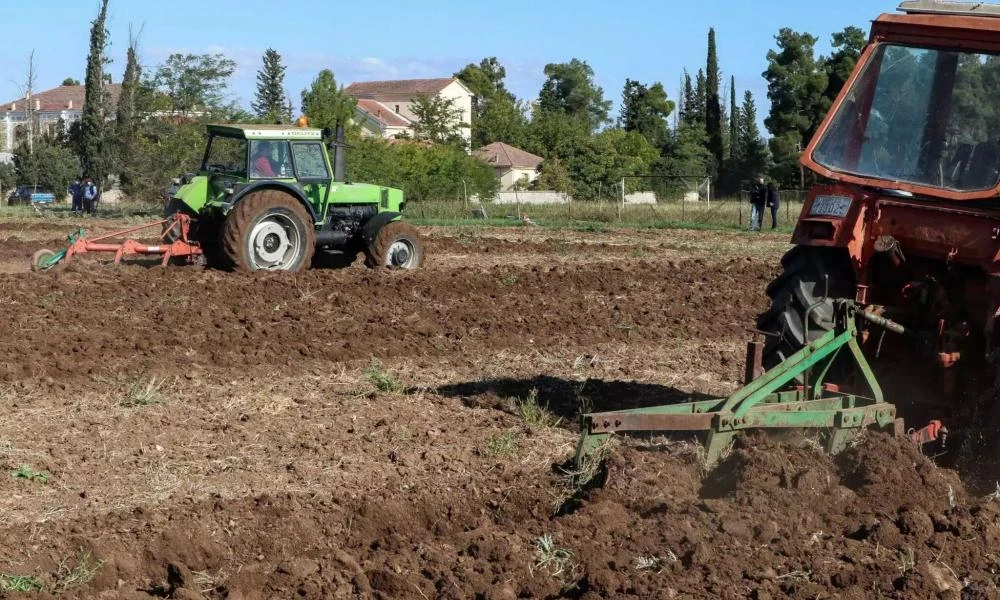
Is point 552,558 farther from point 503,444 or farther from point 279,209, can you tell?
point 279,209

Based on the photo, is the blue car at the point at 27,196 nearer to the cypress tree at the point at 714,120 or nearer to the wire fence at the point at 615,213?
the wire fence at the point at 615,213

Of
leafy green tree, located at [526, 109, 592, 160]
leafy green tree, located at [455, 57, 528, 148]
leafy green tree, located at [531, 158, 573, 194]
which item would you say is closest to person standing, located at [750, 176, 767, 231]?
leafy green tree, located at [531, 158, 573, 194]

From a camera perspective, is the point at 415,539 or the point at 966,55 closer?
the point at 415,539

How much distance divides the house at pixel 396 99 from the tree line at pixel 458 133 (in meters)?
2.04

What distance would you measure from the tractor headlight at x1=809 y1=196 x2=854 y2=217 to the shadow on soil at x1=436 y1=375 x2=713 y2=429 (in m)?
2.04

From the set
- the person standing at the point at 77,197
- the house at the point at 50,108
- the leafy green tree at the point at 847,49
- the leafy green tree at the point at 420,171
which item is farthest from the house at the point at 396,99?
the leafy green tree at the point at 847,49

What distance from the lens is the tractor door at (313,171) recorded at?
50.0ft

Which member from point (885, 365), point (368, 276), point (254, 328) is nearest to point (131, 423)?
point (254, 328)

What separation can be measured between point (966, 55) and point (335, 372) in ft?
16.7

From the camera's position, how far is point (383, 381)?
8391 millimetres

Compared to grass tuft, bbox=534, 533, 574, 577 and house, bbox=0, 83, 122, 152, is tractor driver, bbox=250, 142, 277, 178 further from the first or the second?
house, bbox=0, 83, 122, 152

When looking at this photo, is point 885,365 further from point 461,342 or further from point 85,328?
point 85,328

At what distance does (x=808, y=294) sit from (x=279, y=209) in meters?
9.56

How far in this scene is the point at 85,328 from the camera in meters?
10.5
